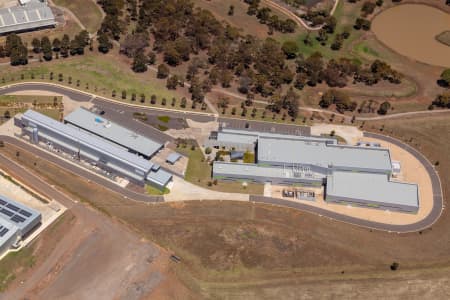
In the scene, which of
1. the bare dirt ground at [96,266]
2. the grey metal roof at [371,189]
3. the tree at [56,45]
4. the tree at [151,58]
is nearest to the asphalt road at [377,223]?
the grey metal roof at [371,189]

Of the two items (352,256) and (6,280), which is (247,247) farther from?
(6,280)

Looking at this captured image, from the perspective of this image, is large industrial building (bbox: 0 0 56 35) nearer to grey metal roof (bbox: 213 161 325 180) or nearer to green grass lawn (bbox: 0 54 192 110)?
green grass lawn (bbox: 0 54 192 110)

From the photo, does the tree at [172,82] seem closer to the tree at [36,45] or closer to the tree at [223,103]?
the tree at [223,103]

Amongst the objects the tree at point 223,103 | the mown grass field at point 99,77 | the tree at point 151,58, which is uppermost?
the tree at point 151,58

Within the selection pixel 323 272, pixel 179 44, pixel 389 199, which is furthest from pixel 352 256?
pixel 179 44

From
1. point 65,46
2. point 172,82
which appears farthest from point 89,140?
point 65,46
